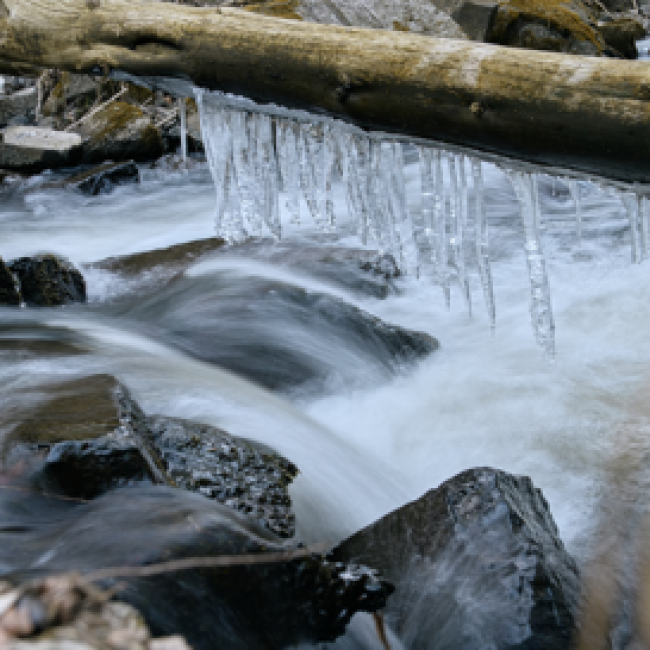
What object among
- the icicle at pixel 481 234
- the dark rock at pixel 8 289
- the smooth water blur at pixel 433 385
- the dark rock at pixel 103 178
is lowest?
the smooth water blur at pixel 433 385

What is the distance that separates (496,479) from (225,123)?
170 cm

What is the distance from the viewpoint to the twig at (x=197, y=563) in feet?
5.11

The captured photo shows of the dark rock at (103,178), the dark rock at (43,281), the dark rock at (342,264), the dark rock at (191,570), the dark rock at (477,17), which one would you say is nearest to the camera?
the dark rock at (191,570)

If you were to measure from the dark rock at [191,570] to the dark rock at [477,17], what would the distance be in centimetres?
1630

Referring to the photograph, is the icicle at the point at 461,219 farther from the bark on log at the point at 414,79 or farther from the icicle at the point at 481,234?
the bark on log at the point at 414,79

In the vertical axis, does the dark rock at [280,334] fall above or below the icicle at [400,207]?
below

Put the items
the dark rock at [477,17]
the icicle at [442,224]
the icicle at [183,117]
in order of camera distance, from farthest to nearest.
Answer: the dark rock at [477,17] < the icicle at [183,117] < the icicle at [442,224]

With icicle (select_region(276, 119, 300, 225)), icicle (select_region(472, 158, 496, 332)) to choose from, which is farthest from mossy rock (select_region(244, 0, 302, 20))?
icicle (select_region(472, 158, 496, 332))

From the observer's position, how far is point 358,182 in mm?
2430

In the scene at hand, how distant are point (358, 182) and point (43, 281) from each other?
4.66 m

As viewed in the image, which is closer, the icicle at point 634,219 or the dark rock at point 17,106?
the icicle at point 634,219

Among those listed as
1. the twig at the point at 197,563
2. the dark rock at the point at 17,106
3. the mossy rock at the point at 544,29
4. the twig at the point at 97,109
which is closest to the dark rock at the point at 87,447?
the twig at the point at 197,563

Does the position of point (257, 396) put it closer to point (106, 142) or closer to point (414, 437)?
point (414, 437)

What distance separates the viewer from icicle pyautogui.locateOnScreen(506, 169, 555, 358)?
2.08 m
